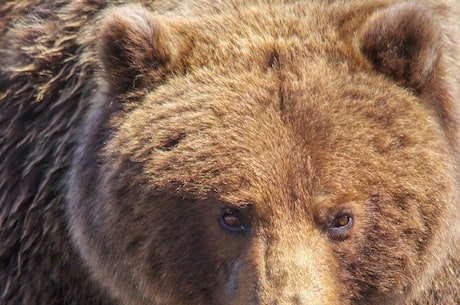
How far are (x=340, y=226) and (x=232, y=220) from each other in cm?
52

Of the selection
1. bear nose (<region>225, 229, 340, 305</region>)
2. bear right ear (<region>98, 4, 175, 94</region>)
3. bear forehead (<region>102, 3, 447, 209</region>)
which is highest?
bear right ear (<region>98, 4, 175, 94</region>)

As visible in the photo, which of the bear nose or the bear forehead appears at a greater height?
the bear forehead

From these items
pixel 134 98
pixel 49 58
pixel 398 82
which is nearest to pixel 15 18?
pixel 49 58

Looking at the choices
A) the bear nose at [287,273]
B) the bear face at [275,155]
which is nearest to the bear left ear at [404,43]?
the bear face at [275,155]

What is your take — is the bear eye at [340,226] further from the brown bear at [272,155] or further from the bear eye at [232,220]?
the bear eye at [232,220]

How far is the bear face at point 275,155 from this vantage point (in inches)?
195

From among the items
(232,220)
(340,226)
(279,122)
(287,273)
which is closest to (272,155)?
(279,122)

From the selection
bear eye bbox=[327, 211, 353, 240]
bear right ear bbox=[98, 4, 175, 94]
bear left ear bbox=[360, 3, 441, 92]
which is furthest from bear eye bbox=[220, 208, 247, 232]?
bear left ear bbox=[360, 3, 441, 92]

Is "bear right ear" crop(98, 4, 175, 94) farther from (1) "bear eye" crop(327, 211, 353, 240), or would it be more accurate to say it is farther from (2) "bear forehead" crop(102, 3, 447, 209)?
(1) "bear eye" crop(327, 211, 353, 240)

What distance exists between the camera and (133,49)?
532 centimetres

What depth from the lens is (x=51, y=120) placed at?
616 cm

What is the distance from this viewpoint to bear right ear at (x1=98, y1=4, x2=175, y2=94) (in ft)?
17.3

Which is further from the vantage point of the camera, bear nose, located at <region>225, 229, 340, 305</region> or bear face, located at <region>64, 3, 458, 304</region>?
bear face, located at <region>64, 3, 458, 304</region>

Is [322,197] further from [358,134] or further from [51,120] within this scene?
[51,120]
